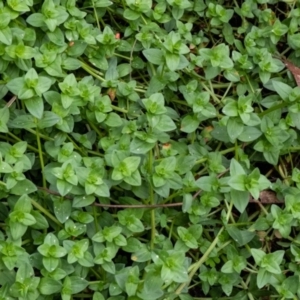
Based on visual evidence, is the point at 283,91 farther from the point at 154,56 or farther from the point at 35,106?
the point at 35,106

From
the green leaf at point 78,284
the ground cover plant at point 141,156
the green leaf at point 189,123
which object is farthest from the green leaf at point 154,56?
the green leaf at point 78,284

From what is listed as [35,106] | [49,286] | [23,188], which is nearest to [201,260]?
[49,286]

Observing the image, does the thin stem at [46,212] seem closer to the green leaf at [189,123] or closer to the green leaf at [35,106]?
the green leaf at [35,106]

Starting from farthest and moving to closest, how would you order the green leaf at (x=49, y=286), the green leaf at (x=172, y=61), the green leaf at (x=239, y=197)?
1. the green leaf at (x=172, y=61)
2. the green leaf at (x=239, y=197)
3. the green leaf at (x=49, y=286)

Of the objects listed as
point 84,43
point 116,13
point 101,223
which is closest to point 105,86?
point 84,43

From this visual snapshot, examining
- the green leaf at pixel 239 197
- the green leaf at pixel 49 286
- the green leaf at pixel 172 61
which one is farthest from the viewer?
the green leaf at pixel 172 61

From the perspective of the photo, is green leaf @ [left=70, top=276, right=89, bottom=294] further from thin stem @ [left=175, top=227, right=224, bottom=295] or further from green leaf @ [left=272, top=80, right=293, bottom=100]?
green leaf @ [left=272, top=80, right=293, bottom=100]

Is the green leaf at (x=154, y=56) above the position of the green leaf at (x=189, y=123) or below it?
above

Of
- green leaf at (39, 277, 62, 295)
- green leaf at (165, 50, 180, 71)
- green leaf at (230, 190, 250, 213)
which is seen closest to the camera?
green leaf at (39, 277, 62, 295)

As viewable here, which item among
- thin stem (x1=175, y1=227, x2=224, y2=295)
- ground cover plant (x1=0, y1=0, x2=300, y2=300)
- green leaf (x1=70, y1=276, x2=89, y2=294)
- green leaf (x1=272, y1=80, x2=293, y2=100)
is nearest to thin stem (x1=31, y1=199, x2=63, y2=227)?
ground cover plant (x1=0, y1=0, x2=300, y2=300)
